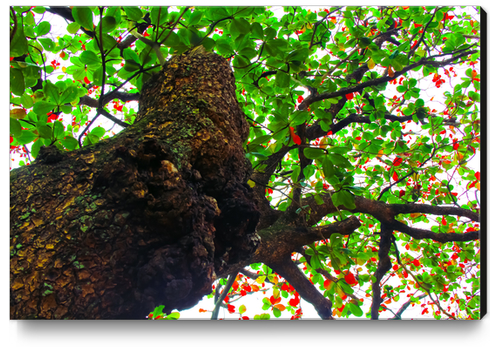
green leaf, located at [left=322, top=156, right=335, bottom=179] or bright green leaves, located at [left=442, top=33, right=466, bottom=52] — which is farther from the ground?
bright green leaves, located at [left=442, top=33, right=466, bottom=52]

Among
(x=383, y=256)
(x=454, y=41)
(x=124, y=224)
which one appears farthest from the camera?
(x=383, y=256)

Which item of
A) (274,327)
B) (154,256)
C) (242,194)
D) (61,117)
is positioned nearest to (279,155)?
(242,194)

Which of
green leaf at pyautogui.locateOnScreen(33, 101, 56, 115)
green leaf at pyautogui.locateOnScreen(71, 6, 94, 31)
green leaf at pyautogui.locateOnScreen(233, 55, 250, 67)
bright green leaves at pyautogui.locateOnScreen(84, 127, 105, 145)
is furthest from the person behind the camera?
bright green leaves at pyautogui.locateOnScreen(84, 127, 105, 145)

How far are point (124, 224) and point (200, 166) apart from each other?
29cm

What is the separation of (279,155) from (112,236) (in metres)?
1.07

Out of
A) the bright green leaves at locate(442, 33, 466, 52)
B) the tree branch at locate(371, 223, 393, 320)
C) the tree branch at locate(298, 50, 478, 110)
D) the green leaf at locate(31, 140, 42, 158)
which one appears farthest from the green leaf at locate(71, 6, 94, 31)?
the tree branch at locate(371, 223, 393, 320)

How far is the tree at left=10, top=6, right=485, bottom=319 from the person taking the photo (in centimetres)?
70

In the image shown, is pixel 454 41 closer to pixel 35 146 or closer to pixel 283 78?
pixel 283 78

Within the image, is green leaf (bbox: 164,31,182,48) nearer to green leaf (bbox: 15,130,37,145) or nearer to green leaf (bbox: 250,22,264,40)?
green leaf (bbox: 250,22,264,40)

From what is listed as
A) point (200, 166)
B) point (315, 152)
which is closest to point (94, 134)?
point (200, 166)

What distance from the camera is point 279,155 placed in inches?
63.1

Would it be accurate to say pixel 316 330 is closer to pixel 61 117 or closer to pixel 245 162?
pixel 245 162

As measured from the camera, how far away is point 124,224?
721 mm

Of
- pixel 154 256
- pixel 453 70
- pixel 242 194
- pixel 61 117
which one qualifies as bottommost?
pixel 154 256
